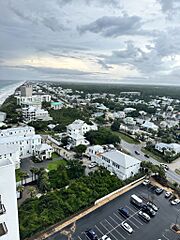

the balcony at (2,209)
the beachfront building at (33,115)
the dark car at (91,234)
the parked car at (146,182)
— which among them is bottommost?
the dark car at (91,234)

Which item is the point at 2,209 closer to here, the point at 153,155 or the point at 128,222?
the point at 128,222

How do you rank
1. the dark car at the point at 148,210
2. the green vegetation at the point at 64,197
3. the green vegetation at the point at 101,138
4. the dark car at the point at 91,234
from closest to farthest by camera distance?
the dark car at the point at 91,234 < the green vegetation at the point at 64,197 < the dark car at the point at 148,210 < the green vegetation at the point at 101,138

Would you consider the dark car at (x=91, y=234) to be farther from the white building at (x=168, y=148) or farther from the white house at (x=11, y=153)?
the white building at (x=168, y=148)

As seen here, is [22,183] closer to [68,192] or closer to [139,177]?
[68,192]

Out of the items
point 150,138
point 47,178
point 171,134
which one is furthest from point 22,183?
point 171,134

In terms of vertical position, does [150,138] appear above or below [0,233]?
below

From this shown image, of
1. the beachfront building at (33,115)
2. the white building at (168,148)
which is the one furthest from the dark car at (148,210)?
the beachfront building at (33,115)

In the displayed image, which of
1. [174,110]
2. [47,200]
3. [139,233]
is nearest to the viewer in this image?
[139,233]
